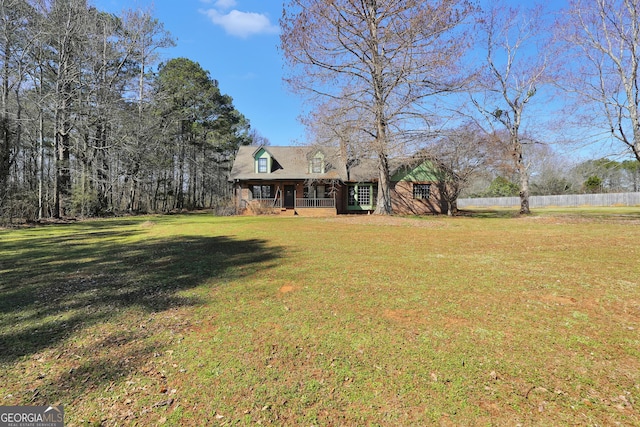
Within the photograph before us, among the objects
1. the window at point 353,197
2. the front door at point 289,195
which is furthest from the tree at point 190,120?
the window at point 353,197

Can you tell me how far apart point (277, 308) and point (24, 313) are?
329cm

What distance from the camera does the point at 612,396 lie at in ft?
7.45

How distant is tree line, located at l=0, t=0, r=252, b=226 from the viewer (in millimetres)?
17078

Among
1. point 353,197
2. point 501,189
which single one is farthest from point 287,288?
point 501,189

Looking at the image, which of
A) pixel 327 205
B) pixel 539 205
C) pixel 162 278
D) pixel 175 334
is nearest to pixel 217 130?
pixel 327 205

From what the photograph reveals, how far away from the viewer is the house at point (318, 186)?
24.2 metres

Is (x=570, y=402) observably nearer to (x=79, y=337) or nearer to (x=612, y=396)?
(x=612, y=396)

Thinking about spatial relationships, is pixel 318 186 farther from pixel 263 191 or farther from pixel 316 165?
pixel 263 191

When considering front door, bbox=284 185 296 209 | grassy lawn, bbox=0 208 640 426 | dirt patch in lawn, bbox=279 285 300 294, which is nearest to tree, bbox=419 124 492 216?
front door, bbox=284 185 296 209

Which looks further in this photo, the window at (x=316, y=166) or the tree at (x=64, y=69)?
the window at (x=316, y=166)

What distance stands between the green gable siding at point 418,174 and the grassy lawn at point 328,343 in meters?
19.8

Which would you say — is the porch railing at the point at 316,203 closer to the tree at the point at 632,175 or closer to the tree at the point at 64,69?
the tree at the point at 64,69

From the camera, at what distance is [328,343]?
3084mm

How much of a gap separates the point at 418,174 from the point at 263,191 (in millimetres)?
13302
